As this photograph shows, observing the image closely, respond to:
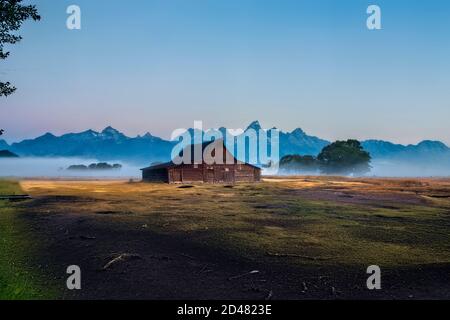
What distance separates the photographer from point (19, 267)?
40.6 ft

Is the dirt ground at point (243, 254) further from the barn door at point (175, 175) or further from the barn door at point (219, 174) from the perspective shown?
the barn door at point (219, 174)

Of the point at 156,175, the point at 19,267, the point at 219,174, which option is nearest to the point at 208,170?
the point at 219,174

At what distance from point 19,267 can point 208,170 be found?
187 ft

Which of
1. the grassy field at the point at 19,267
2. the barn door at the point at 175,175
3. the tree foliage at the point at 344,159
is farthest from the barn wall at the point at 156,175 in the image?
the tree foliage at the point at 344,159

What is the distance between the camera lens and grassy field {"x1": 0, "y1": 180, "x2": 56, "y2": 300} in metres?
9.84

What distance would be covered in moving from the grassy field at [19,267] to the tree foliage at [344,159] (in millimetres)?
115342

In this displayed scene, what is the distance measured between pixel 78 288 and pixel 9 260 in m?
5.02

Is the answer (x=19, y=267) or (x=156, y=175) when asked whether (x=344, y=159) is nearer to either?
(x=156, y=175)

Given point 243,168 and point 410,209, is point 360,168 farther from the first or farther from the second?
point 410,209

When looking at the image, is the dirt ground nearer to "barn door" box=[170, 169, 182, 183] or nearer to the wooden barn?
"barn door" box=[170, 169, 182, 183]

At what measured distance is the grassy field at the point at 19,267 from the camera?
→ 32.3ft

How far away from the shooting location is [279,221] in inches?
879

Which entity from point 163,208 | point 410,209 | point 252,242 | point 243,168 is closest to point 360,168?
point 243,168

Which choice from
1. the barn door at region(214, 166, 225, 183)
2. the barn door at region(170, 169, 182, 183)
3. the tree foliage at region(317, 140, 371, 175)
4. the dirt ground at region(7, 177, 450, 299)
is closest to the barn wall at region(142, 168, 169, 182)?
the barn door at region(170, 169, 182, 183)
